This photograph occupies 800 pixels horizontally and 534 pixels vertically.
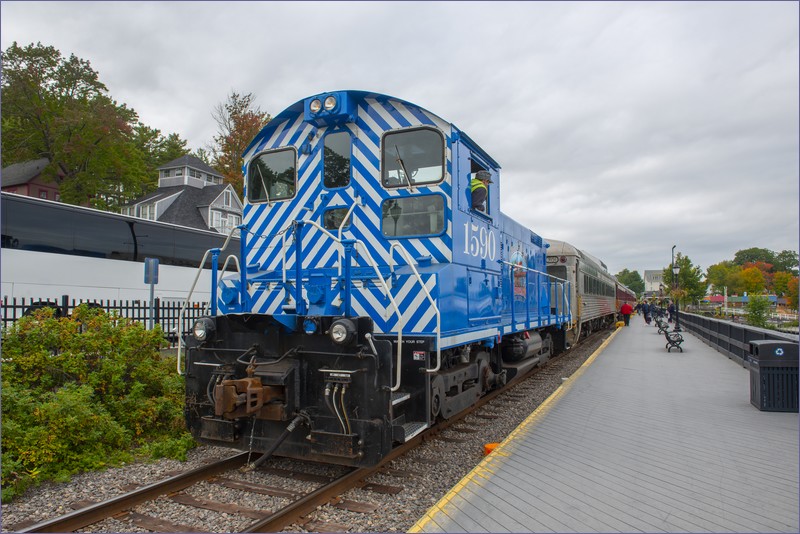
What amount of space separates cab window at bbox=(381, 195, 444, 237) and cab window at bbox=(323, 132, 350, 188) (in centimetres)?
64

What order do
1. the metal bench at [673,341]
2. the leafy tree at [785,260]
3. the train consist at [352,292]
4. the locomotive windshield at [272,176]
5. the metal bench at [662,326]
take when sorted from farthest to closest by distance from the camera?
the leafy tree at [785,260], the metal bench at [662,326], the metal bench at [673,341], the locomotive windshield at [272,176], the train consist at [352,292]

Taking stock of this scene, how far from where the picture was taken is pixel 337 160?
6.09 m

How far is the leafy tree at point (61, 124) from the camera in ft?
105

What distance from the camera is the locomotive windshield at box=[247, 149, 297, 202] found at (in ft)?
20.9

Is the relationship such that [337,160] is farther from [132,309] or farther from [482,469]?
[132,309]

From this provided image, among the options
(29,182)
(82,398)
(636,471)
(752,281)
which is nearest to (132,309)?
(82,398)

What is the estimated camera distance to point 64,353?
249 inches

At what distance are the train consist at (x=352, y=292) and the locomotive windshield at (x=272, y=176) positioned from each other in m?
0.02

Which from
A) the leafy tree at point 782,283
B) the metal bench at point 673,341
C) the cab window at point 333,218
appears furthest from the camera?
the leafy tree at point 782,283

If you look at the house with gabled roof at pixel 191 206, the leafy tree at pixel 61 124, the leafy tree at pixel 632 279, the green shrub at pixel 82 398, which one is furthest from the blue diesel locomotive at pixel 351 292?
the leafy tree at pixel 632 279

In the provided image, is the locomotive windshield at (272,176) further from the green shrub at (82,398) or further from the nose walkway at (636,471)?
the nose walkway at (636,471)

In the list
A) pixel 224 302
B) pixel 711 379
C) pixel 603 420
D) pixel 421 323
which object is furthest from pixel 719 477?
pixel 711 379

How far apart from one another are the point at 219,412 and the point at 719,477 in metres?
4.56

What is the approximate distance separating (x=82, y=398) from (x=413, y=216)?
4.24m
